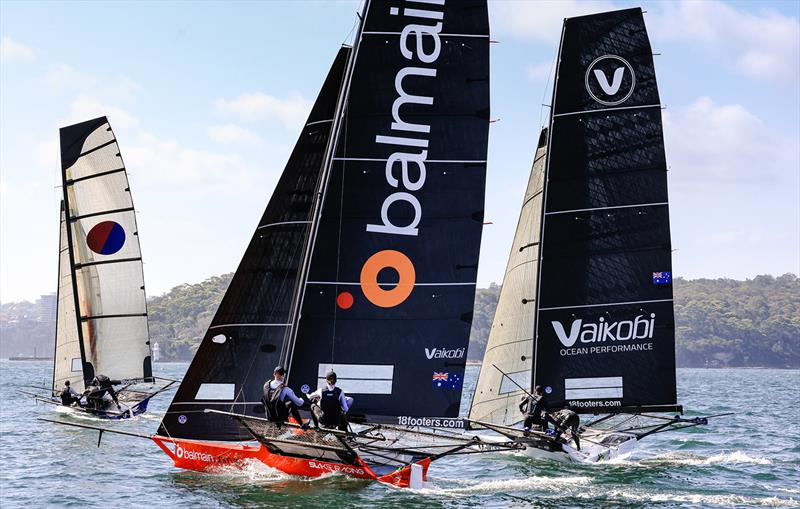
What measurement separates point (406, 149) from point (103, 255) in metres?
14.8

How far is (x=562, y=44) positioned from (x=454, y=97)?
4.98m

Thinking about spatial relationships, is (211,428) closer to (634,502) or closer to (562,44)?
(634,502)

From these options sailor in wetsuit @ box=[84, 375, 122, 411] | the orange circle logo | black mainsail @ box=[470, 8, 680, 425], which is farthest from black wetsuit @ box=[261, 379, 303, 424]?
sailor in wetsuit @ box=[84, 375, 122, 411]

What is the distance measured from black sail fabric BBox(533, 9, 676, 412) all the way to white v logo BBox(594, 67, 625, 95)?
0.06 feet

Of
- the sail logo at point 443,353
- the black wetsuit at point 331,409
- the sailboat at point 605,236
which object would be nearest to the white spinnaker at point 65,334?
the sailboat at point 605,236

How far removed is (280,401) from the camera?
15.0 metres

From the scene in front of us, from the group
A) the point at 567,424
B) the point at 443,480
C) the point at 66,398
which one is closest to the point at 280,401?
the point at 443,480

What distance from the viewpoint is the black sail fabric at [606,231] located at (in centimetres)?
1969

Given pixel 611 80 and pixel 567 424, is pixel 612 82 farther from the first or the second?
pixel 567 424

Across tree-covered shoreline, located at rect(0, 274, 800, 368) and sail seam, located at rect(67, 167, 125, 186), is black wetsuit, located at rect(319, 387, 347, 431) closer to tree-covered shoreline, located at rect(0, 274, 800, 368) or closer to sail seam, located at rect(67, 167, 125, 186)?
sail seam, located at rect(67, 167, 125, 186)

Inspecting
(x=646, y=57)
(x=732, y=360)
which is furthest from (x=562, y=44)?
(x=732, y=360)

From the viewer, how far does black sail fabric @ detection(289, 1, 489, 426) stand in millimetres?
15594

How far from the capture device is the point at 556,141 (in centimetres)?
1977

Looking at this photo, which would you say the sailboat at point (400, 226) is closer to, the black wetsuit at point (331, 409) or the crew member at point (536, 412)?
the black wetsuit at point (331, 409)
